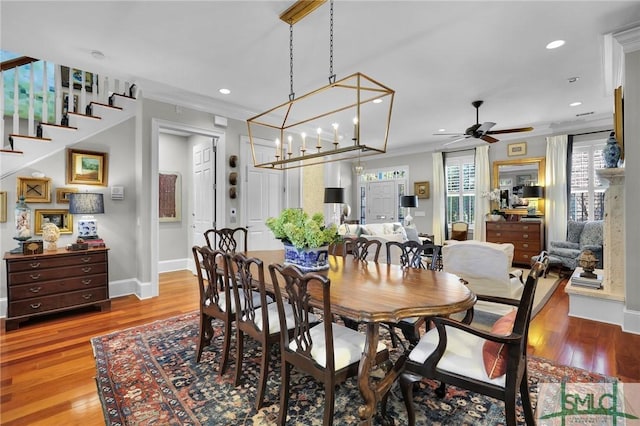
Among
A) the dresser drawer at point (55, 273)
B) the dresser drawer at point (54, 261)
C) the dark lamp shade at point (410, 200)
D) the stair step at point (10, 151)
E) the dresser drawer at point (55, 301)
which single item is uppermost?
the stair step at point (10, 151)

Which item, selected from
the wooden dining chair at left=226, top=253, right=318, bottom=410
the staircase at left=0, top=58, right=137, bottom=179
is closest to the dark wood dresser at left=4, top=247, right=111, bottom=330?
Answer: the staircase at left=0, top=58, right=137, bottom=179

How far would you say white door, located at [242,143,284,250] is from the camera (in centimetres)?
503

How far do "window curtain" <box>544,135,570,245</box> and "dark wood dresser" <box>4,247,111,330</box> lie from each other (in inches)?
291

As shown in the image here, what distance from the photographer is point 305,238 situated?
2141mm

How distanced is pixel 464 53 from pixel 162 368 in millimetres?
3996

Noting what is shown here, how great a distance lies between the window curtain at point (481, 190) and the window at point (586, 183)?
1362 millimetres

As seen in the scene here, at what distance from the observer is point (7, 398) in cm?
198

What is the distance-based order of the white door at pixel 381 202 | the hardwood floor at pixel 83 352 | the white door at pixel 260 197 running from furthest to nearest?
the white door at pixel 381 202 < the white door at pixel 260 197 < the hardwood floor at pixel 83 352

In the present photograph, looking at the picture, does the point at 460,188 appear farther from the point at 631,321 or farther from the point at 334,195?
the point at 631,321

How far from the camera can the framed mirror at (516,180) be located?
20.2 ft

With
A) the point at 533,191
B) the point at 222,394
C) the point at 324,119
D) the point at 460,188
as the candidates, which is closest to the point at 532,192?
the point at 533,191

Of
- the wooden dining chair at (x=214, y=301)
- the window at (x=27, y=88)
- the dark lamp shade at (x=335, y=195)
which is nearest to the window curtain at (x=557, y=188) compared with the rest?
the dark lamp shade at (x=335, y=195)

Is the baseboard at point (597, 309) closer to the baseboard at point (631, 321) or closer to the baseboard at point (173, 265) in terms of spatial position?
the baseboard at point (631, 321)

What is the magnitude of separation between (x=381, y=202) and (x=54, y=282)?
711 centimetres
